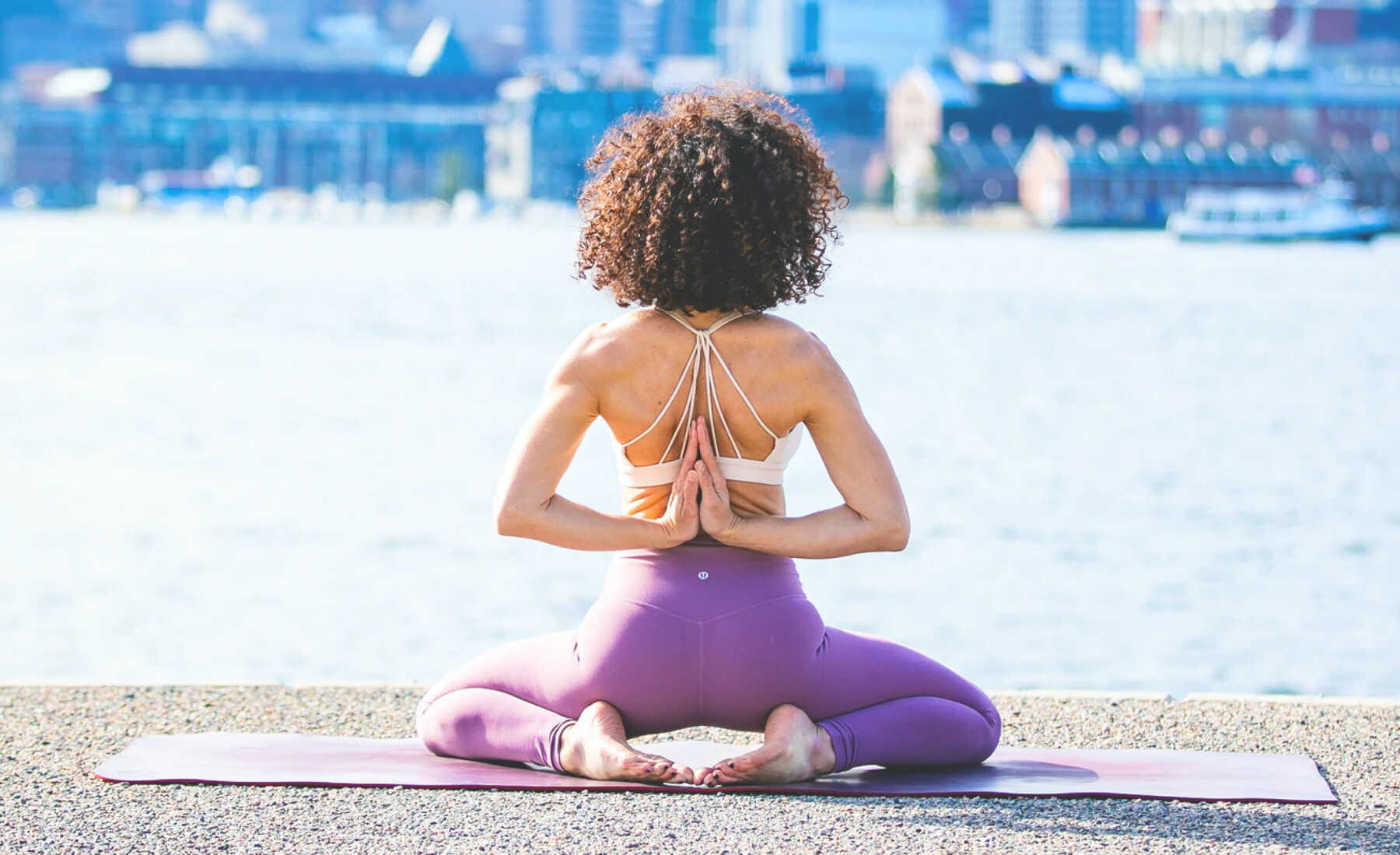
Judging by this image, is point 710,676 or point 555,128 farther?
point 555,128

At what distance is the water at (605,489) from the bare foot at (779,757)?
3.48 metres

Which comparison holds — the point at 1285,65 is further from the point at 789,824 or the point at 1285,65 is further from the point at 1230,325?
the point at 789,824

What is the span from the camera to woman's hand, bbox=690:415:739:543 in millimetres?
2961

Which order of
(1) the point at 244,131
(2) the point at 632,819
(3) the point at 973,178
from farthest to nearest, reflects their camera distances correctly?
(1) the point at 244,131, (3) the point at 973,178, (2) the point at 632,819

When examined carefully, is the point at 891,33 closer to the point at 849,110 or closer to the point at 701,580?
the point at 849,110

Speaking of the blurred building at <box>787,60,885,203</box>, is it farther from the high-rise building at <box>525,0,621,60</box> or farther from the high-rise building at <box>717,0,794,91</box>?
the high-rise building at <box>525,0,621,60</box>

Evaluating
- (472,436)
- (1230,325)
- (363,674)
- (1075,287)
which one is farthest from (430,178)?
(363,674)

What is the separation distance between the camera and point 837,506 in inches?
117

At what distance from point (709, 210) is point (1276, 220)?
230ft

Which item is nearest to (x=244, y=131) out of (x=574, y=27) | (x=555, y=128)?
(x=555, y=128)

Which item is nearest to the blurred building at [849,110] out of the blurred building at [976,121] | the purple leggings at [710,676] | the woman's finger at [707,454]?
the blurred building at [976,121]

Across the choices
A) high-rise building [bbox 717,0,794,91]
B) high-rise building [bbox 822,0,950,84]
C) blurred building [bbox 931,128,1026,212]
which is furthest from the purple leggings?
high-rise building [bbox 822,0,950,84]

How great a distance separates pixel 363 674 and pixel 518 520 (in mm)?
5321

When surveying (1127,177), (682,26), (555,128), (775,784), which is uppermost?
(775,784)
